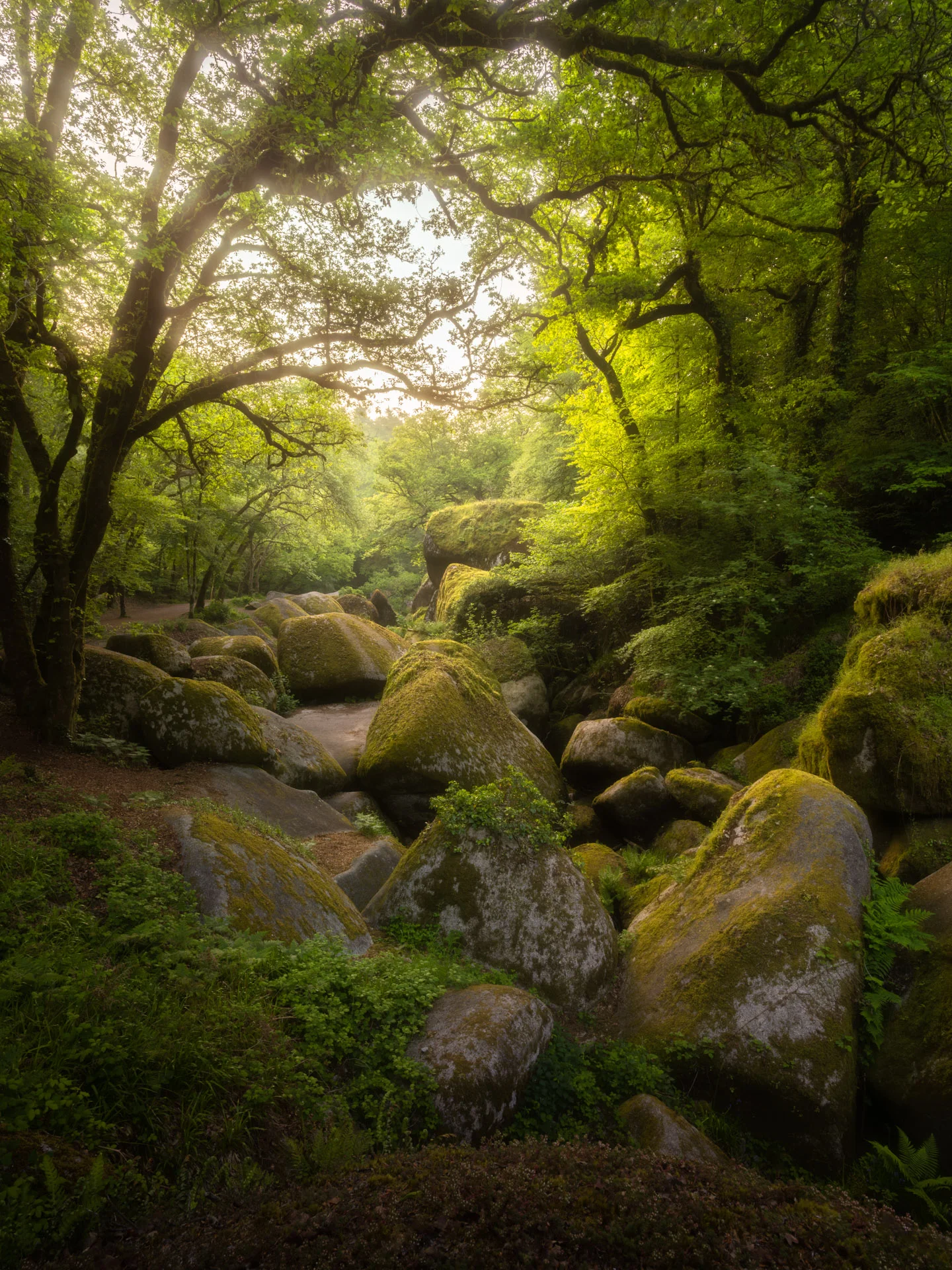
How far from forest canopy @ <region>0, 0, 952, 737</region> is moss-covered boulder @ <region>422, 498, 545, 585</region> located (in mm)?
5325

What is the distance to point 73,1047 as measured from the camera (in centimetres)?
248

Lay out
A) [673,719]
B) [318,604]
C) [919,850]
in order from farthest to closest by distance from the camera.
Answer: [318,604] < [673,719] < [919,850]

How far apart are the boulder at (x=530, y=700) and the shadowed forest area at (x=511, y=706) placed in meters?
0.12

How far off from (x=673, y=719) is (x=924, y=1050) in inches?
252

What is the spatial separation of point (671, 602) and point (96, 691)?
966 centimetres

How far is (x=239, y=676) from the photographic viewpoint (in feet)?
38.2

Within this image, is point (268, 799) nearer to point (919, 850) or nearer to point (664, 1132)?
point (664, 1132)

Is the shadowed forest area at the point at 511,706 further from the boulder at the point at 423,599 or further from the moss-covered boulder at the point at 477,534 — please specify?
the boulder at the point at 423,599

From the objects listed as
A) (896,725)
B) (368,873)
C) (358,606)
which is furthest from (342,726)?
(358,606)

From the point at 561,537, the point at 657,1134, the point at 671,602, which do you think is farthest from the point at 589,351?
the point at 657,1134

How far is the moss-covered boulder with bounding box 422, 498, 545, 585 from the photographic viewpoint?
62.8 feet

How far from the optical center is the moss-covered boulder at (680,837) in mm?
7852

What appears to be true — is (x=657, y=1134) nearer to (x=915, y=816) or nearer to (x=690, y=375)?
(x=915, y=816)

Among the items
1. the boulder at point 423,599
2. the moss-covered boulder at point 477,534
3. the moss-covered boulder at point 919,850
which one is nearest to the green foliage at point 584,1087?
the moss-covered boulder at point 919,850
